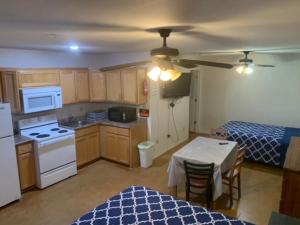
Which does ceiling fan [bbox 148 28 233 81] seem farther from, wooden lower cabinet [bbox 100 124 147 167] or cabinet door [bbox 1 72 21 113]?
cabinet door [bbox 1 72 21 113]

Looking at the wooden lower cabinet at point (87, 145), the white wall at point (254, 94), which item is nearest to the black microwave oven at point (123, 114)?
the wooden lower cabinet at point (87, 145)

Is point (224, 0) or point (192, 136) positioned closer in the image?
point (224, 0)

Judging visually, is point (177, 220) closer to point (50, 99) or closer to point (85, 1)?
point (85, 1)

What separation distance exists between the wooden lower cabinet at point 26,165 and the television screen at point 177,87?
2979mm

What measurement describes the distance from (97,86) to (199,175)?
3.17 m

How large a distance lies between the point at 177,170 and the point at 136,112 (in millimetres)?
2031

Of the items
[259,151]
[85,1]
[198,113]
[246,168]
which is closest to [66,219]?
[85,1]

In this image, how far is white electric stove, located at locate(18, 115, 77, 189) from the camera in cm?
395

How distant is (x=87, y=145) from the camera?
16.3 feet

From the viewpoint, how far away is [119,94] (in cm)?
502

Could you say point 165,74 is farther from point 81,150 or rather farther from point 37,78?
point 81,150

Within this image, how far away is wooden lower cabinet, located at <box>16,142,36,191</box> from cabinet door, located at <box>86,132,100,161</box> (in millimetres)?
1238

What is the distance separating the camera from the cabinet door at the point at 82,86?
196 inches

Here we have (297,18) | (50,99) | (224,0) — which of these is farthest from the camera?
(50,99)
